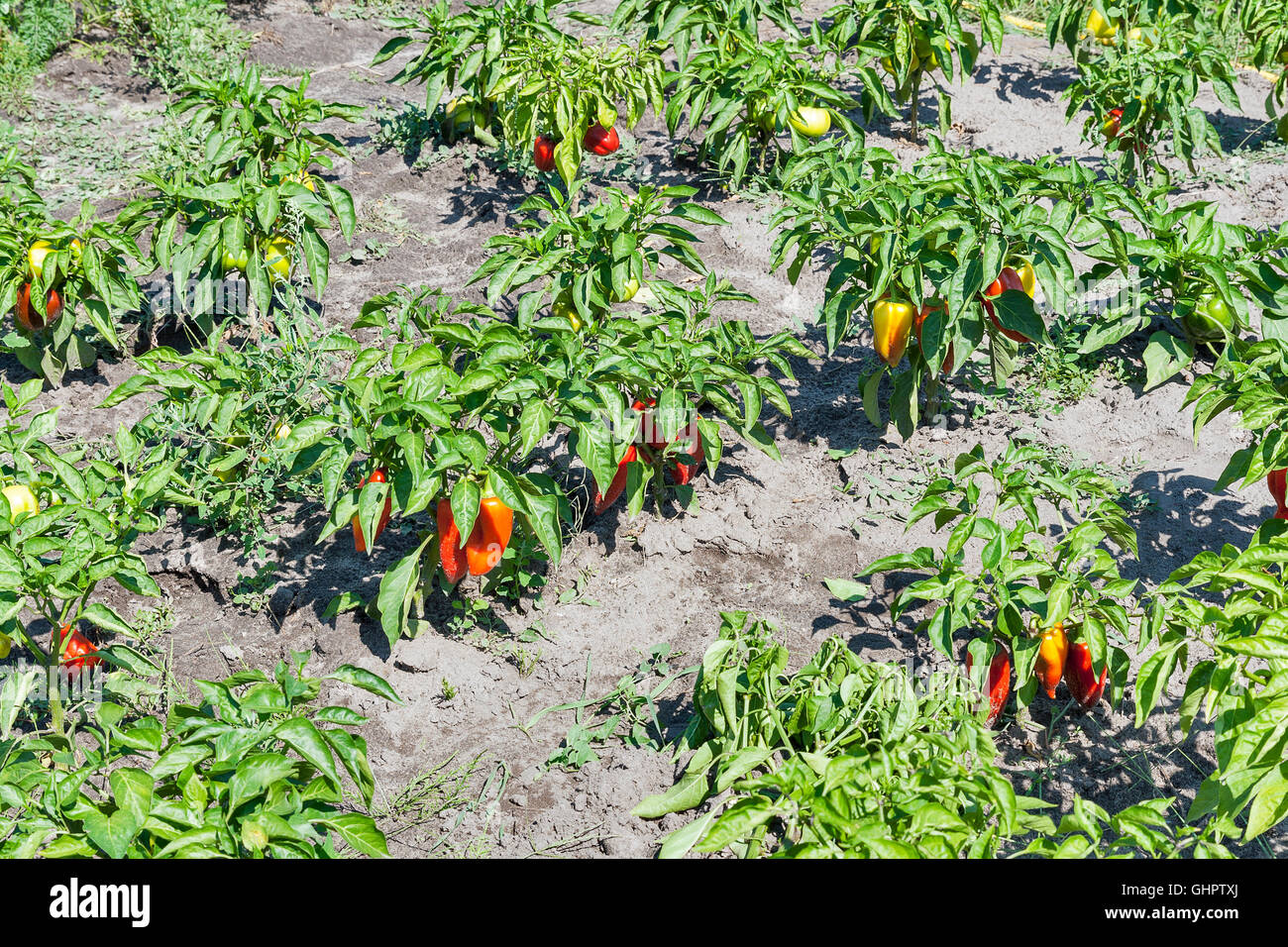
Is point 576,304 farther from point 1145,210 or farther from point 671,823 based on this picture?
point 1145,210

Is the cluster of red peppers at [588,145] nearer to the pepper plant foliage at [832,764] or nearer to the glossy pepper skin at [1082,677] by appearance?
the pepper plant foliage at [832,764]

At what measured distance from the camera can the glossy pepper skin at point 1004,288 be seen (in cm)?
317

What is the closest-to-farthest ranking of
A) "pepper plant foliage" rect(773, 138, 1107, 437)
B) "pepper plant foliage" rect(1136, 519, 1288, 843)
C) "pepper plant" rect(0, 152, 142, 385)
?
"pepper plant foliage" rect(1136, 519, 1288, 843) < "pepper plant foliage" rect(773, 138, 1107, 437) < "pepper plant" rect(0, 152, 142, 385)

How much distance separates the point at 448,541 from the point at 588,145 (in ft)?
7.65

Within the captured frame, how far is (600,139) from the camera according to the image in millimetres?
4535

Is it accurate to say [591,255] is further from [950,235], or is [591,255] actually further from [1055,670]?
[1055,670]

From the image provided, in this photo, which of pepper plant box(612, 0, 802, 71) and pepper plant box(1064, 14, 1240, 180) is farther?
pepper plant box(612, 0, 802, 71)

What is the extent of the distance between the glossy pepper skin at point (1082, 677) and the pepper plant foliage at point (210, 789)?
61.5 inches

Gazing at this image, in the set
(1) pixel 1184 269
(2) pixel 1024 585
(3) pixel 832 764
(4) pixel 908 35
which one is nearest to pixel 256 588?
(3) pixel 832 764

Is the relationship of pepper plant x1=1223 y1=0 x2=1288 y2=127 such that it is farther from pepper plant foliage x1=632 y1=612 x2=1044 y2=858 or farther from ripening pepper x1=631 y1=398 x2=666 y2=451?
pepper plant foliage x1=632 y1=612 x2=1044 y2=858

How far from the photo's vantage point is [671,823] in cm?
262

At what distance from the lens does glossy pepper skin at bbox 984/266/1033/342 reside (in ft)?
10.4

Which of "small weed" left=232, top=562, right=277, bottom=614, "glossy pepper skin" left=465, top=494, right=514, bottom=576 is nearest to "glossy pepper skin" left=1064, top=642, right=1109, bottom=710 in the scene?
"glossy pepper skin" left=465, top=494, right=514, bottom=576

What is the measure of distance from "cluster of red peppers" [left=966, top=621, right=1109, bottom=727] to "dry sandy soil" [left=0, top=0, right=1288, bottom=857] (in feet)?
0.51
